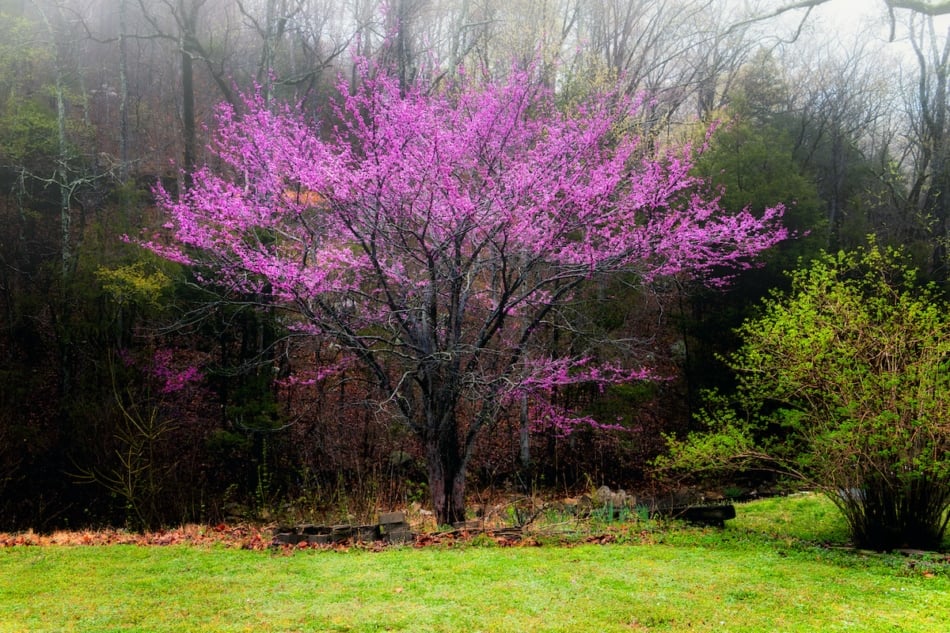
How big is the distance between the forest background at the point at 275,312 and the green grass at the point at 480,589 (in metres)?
2.91

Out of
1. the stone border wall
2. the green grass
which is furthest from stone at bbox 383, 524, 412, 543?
the green grass

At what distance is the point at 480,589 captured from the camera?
4957 mm

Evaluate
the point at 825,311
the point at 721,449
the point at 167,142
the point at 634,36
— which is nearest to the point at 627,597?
the point at 721,449

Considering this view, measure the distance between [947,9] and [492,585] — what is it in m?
6.24

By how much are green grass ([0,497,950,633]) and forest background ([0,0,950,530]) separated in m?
2.91

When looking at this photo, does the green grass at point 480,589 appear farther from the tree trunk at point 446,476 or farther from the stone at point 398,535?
the tree trunk at point 446,476

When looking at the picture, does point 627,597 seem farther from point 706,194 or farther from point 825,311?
point 706,194

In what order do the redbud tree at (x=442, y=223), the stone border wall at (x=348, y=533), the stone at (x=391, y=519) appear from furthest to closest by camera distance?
the redbud tree at (x=442, y=223) → the stone at (x=391, y=519) → the stone border wall at (x=348, y=533)

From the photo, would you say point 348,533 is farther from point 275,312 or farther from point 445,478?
point 275,312

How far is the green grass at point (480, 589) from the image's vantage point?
167 inches

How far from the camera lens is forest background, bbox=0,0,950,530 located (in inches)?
477

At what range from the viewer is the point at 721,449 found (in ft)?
23.7

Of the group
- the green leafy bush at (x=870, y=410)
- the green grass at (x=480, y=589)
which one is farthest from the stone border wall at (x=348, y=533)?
the green leafy bush at (x=870, y=410)

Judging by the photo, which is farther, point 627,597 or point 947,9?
point 947,9
